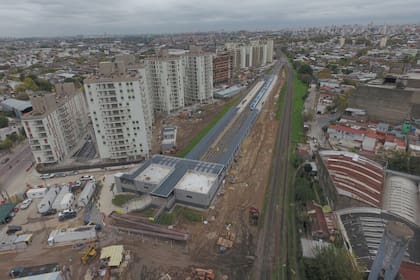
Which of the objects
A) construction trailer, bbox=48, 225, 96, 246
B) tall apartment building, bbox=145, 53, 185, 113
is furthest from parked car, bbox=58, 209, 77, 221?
tall apartment building, bbox=145, 53, 185, 113

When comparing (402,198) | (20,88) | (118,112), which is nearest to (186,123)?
(118,112)

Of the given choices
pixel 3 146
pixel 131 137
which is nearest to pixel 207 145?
pixel 131 137

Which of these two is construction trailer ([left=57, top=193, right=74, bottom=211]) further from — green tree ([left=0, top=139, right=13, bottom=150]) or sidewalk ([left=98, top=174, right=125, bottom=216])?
green tree ([left=0, top=139, right=13, bottom=150])

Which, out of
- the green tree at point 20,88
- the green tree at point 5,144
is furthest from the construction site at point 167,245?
the green tree at point 20,88

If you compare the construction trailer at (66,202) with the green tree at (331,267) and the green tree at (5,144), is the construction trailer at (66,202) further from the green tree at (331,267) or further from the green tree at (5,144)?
the green tree at (331,267)

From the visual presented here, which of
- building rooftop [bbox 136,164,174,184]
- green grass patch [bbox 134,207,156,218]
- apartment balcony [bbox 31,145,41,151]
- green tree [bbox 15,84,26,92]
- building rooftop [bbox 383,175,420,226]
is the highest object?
green tree [bbox 15,84,26,92]

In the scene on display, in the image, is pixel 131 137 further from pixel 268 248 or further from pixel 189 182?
pixel 268 248
